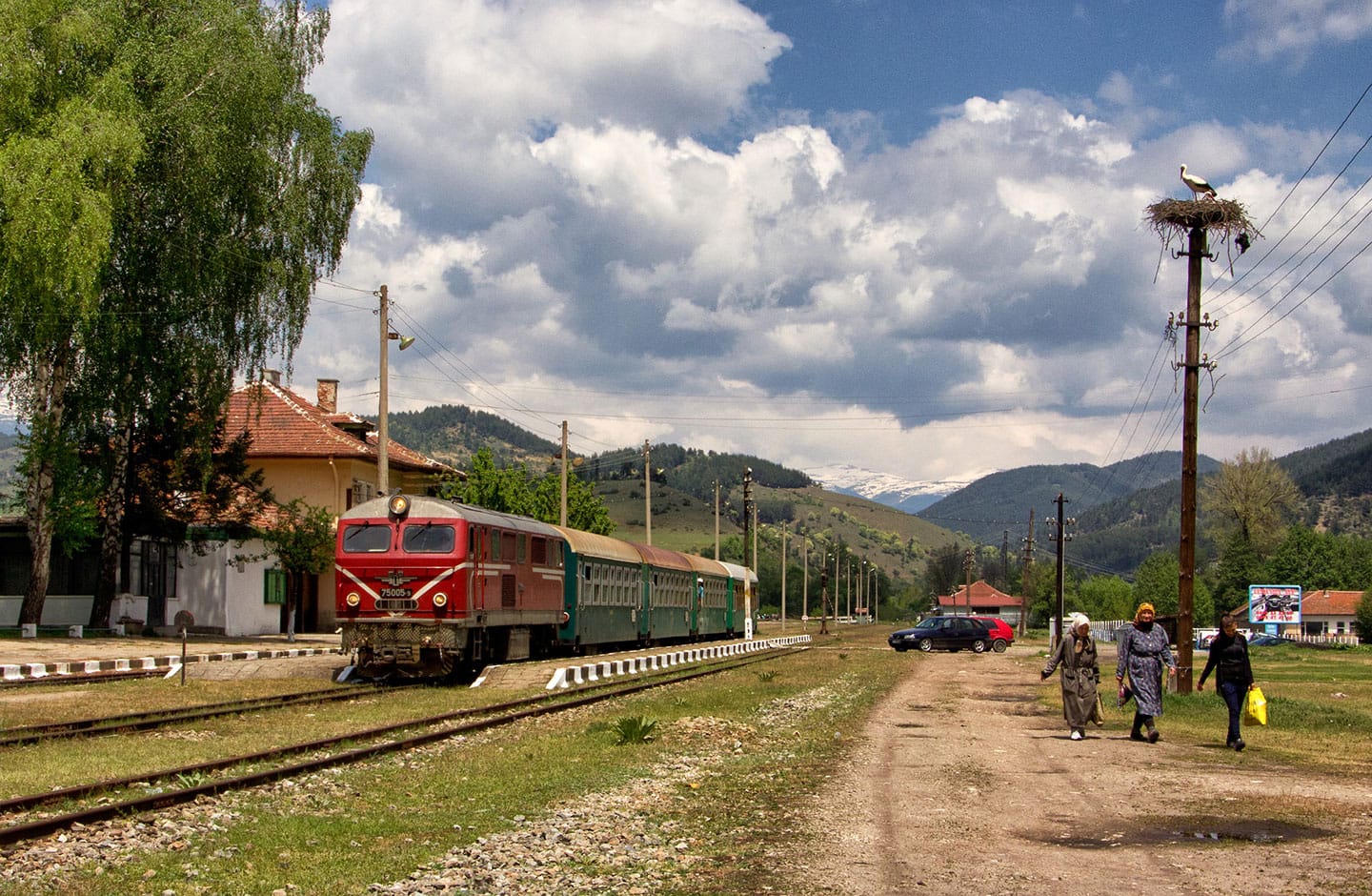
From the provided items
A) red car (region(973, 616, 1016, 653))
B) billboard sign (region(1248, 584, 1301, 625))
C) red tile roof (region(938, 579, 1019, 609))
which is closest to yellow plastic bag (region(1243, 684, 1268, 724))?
red car (region(973, 616, 1016, 653))

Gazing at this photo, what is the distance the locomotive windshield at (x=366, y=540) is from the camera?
23.4 meters

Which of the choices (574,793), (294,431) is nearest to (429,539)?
(574,793)

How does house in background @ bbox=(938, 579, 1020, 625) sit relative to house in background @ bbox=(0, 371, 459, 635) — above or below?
below

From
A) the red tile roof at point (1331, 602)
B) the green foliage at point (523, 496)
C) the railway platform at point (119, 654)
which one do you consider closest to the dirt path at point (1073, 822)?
the railway platform at point (119, 654)

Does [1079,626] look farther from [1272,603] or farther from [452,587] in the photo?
[1272,603]

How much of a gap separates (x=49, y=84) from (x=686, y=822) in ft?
81.2

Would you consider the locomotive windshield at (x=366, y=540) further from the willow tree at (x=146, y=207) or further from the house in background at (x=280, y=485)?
the house in background at (x=280, y=485)

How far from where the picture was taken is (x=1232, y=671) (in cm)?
1645

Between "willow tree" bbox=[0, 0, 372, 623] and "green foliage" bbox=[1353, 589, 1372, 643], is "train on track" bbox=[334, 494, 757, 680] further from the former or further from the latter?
"green foliage" bbox=[1353, 589, 1372, 643]

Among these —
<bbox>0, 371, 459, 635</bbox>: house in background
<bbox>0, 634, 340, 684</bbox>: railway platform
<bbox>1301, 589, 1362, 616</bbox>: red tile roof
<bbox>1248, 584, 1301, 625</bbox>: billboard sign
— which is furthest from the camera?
<bbox>1301, 589, 1362, 616</bbox>: red tile roof

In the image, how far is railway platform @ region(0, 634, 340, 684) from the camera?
24.3 metres

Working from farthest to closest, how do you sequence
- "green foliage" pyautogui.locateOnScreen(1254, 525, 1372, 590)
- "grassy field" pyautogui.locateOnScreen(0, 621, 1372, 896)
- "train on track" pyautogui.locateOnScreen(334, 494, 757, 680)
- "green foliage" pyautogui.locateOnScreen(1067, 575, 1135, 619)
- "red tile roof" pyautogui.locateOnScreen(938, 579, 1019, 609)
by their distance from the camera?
"green foliage" pyautogui.locateOnScreen(1067, 575, 1135, 619)
"red tile roof" pyautogui.locateOnScreen(938, 579, 1019, 609)
"green foliage" pyautogui.locateOnScreen(1254, 525, 1372, 590)
"train on track" pyautogui.locateOnScreen(334, 494, 757, 680)
"grassy field" pyautogui.locateOnScreen(0, 621, 1372, 896)

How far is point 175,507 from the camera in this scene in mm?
38219

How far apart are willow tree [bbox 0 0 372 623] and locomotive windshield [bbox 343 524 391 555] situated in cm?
823
